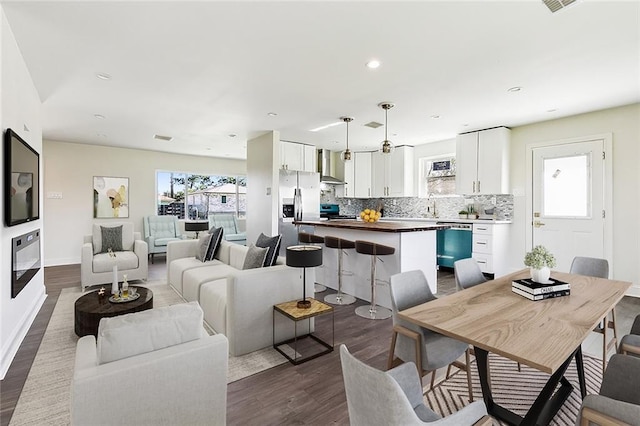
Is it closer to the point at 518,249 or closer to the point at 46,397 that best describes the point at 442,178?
the point at 518,249

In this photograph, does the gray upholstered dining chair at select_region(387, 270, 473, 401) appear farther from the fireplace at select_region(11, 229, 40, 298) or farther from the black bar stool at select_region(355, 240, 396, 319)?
the fireplace at select_region(11, 229, 40, 298)

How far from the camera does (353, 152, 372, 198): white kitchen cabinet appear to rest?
7.84 meters

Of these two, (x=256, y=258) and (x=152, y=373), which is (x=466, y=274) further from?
(x=152, y=373)

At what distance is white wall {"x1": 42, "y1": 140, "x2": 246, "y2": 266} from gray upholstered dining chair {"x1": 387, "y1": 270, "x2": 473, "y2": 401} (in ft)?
24.0

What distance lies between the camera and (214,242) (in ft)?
14.5

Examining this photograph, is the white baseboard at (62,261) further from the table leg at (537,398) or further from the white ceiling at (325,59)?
the table leg at (537,398)

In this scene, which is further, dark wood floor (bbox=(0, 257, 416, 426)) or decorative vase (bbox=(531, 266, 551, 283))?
decorative vase (bbox=(531, 266, 551, 283))

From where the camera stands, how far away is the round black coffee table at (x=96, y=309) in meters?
2.76

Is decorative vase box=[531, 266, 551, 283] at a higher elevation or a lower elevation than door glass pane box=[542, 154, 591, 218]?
lower

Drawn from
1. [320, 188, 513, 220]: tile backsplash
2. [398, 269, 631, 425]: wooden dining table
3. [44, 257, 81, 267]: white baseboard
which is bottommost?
[44, 257, 81, 267]: white baseboard

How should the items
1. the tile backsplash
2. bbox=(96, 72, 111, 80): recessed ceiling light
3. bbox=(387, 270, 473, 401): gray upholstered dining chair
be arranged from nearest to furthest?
bbox=(387, 270, 473, 401): gray upholstered dining chair
bbox=(96, 72, 111, 80): recessed ceiling light
the tile backsplash

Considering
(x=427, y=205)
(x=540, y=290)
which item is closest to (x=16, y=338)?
(x=540, y=290)

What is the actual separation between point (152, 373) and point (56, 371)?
5.63 feet

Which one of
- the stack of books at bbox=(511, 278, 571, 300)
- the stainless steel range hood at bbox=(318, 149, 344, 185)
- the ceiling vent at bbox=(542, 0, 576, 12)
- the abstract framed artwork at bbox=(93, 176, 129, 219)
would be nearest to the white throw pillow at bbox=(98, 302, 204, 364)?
the stack of books at bbox=(511, 278, 571, 300)
